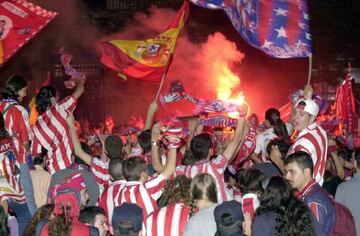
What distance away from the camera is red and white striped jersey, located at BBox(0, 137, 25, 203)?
23.8 feet

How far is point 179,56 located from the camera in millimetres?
20953

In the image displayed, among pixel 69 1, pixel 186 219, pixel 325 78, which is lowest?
pixel 325 78

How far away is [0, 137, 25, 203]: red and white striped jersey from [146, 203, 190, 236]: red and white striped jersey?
6.53ft

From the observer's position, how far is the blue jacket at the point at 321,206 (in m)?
5.85

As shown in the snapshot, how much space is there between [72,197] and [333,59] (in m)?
17.5

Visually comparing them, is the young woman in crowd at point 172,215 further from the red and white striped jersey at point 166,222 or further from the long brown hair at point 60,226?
the long brown hair at point 60,226

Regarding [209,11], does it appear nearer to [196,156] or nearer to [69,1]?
[69,1]

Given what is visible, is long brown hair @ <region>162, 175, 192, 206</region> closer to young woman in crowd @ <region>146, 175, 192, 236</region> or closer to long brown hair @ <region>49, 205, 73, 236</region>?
young woman in crowd @ <region>146, 175, 192, 236</region>

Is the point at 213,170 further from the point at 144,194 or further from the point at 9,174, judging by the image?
the point at 9,174

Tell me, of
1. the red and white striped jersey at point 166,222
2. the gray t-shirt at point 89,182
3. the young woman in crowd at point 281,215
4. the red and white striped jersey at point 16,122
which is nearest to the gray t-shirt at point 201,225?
the red and white striped jersey at point 166,222

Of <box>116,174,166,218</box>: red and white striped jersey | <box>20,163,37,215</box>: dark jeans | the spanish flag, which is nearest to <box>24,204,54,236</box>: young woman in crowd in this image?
<box>116,174,166,218</box>: red and white striped jersey

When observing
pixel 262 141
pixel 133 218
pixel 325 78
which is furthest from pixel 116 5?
pixel 133 218

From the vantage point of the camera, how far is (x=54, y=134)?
836 centimetres

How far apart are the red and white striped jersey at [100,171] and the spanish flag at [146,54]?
2518 mm
